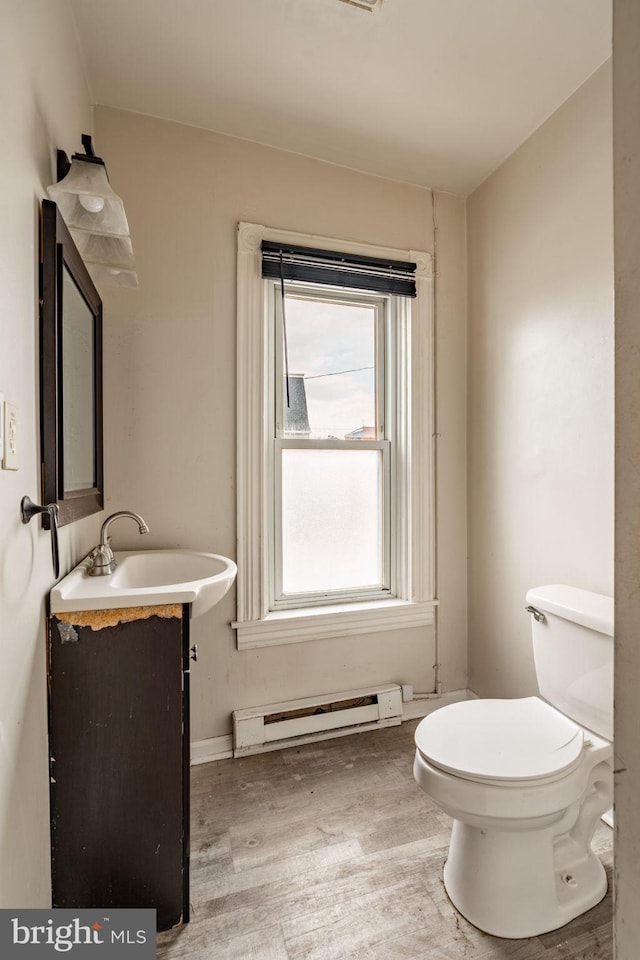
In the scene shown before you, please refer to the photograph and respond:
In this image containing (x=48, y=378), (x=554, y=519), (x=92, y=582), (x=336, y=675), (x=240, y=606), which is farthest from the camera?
(x=336, y=675)

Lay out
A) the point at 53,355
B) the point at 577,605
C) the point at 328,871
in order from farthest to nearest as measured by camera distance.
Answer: the point at 577,605 < the point at 328,871 < the point at 53,355

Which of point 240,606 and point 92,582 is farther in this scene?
point 240,606

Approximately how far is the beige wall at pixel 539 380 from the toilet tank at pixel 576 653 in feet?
0.55

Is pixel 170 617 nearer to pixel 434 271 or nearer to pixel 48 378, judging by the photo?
pixel 48 378

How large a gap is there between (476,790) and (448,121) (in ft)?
7.33

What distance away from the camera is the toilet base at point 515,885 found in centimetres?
114

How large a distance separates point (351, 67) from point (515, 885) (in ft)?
8.08

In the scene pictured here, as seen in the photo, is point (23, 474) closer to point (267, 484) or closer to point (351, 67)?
point (267, 484)

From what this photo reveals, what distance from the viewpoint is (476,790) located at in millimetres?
1078

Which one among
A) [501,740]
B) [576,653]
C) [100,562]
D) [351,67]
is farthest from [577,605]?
[351,67]

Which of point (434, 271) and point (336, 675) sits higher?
point (434, 271)

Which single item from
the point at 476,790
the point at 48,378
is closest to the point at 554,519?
the point at 476,790

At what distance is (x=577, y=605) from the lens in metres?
1.41

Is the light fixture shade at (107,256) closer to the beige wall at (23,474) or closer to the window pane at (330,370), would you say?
the beige wall at (23,474)
